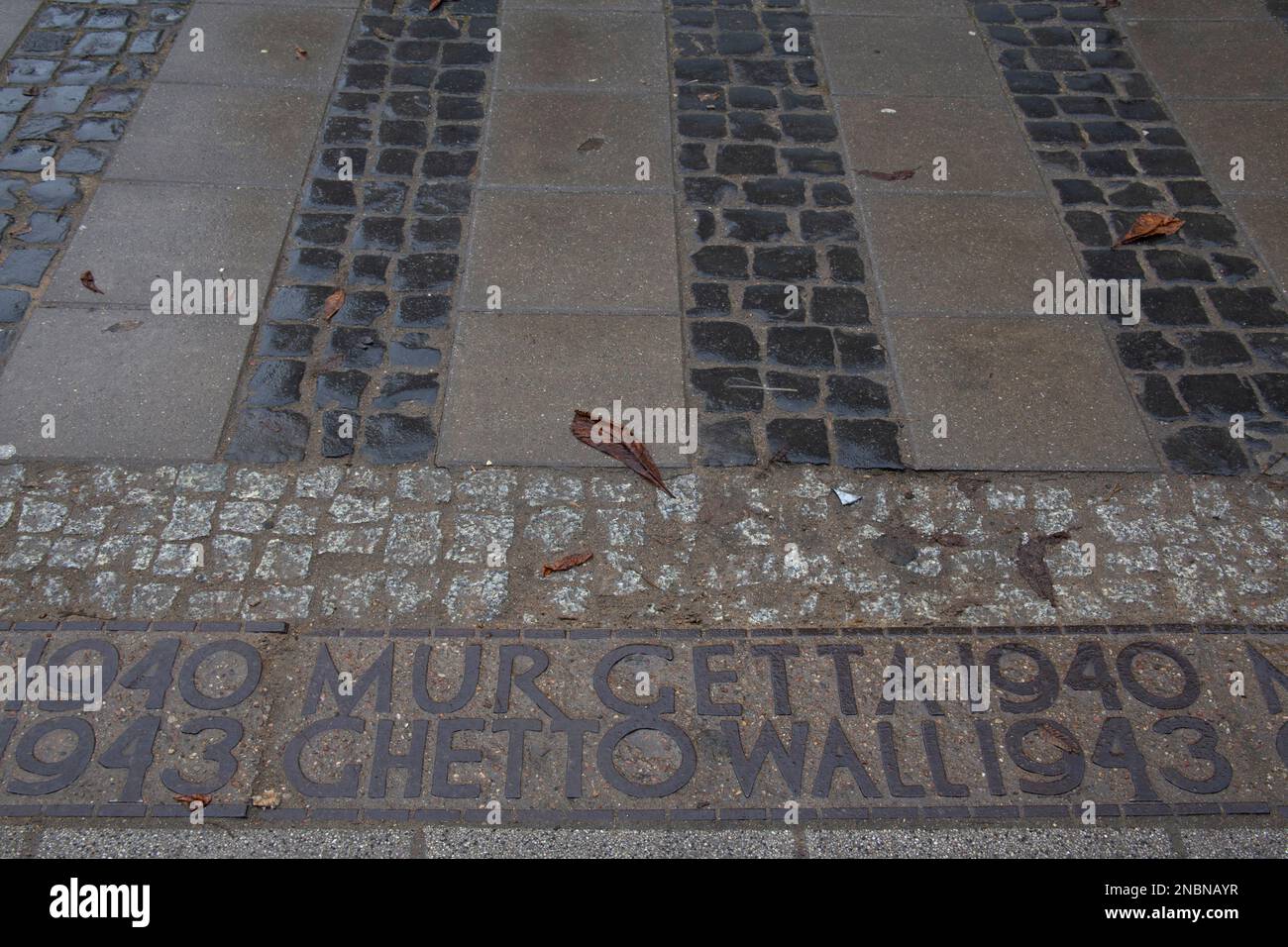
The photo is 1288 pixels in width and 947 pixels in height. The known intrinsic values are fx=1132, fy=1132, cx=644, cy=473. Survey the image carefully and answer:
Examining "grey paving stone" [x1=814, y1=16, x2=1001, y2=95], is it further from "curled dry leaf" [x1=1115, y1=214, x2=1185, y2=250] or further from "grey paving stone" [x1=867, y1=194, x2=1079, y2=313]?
"curled dry leaf" [x1=1115, y1=214, x2=1185, y2=250]

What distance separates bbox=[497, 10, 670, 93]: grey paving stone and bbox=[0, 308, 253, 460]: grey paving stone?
106 inches

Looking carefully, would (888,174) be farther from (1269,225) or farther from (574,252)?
(1269,225)

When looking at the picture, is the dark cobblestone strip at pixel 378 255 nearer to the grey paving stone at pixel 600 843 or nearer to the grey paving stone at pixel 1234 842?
the grey paving stone at pixel 600 843

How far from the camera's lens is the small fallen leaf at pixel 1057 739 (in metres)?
3.87

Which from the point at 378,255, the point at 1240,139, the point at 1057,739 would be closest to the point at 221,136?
the point at 378,255

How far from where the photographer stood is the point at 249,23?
726 centimetres

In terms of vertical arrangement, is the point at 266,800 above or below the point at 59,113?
below

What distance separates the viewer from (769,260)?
18.6 feet

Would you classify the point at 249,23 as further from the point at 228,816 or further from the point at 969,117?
the point at 228,816

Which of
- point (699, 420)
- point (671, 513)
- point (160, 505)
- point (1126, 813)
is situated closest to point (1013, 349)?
point (699, 420)

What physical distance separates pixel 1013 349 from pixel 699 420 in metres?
1.57

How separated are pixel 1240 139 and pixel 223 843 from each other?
6444 millimetres

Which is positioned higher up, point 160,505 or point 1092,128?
point 1092,128

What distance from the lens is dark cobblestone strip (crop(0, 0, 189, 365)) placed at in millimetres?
5551
